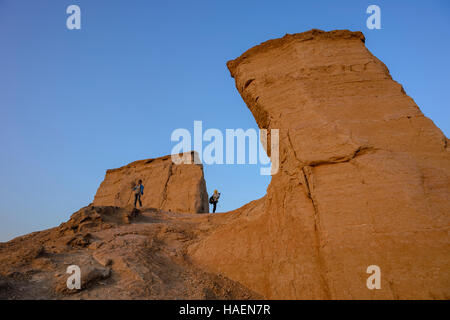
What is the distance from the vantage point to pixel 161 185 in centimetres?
1683

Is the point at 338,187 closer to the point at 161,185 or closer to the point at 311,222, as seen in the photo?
the point at 311,222

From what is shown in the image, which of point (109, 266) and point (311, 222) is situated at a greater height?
point (311, 222)

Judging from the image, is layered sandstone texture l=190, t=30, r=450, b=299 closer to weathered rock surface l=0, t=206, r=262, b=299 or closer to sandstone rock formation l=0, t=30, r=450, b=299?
sandstone rock formation l=0, t=30, r=450, b=299

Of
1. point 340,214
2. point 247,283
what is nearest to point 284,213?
point 340,214

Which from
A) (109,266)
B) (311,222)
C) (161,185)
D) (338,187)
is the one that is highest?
(161,185)

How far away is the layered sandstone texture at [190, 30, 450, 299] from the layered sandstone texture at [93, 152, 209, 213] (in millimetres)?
9280

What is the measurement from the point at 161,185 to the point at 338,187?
44.2 feet

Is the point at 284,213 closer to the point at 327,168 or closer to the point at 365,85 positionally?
the point at 327,168

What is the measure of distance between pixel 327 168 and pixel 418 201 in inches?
54.6

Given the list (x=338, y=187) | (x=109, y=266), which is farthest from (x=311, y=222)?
(x=109, y=266)

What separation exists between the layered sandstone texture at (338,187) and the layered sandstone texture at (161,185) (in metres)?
9.28

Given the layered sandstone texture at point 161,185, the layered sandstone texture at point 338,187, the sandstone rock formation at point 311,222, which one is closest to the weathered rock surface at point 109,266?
the sandstone rock formation at point 311,222
